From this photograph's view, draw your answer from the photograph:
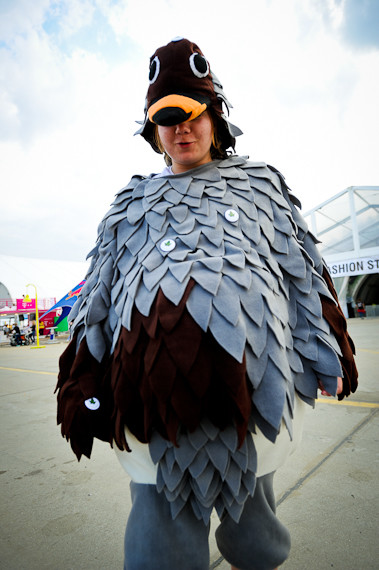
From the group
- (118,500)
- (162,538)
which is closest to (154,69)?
(162,538)

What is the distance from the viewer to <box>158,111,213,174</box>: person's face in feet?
3.36

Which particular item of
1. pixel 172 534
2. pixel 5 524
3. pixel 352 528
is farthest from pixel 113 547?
pixel 352 528

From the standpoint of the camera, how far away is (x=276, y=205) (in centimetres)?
104

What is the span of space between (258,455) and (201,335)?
13.7 inches

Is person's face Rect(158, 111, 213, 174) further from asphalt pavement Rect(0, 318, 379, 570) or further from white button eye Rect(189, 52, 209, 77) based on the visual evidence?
asphalt pavement Rect(0, 318, 379, 570)

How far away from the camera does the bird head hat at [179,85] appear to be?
3.15ft

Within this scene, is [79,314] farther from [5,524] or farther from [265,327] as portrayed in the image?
[5,524]

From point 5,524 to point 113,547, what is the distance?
52 cm

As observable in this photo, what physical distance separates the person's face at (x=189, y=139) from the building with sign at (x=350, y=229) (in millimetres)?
12142

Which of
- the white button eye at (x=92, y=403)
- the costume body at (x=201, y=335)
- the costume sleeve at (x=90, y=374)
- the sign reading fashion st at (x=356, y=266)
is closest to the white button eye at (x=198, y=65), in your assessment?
the costume body at (x=201, y=335)

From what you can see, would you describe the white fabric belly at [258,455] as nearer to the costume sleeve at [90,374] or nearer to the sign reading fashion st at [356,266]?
the costume sleeve at [90,374]

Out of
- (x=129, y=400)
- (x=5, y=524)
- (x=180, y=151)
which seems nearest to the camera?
(x=129, y=400)

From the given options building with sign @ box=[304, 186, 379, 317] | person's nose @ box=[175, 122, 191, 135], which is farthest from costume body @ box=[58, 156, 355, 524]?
building with sign @ box=[304, 186, 379, 317]

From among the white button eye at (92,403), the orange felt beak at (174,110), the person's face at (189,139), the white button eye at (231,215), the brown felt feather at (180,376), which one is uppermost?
the orange felt beak at (174,110)
